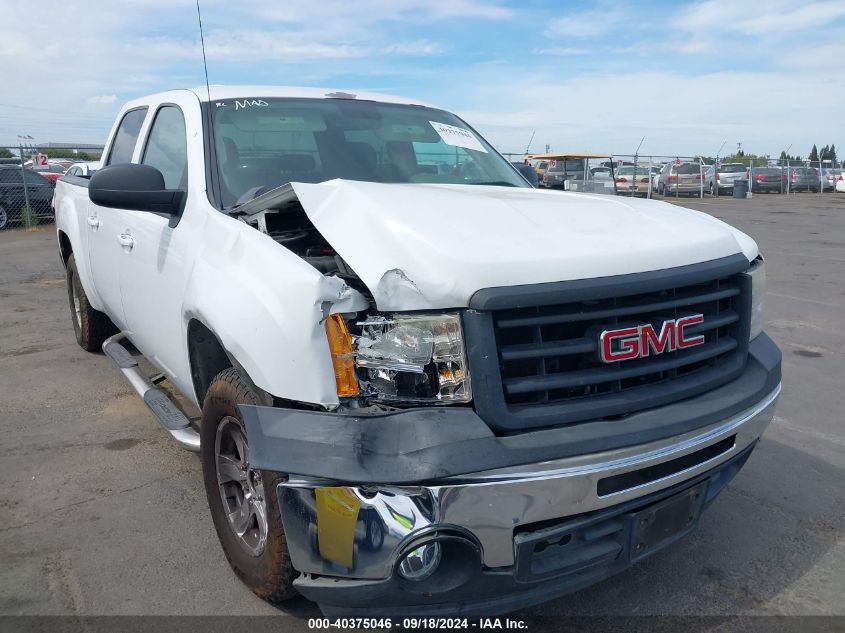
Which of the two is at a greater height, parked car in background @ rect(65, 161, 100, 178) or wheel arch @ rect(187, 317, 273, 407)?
parked car in background @ rect(65, 161, 100, 178)

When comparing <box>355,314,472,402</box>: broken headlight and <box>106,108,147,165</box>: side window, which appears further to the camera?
<box>106,108,147,165</box>: side window

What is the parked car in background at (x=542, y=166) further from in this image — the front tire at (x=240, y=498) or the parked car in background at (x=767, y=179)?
the front tire at (x=240, y=498)

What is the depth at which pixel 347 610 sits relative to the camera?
2215 mm

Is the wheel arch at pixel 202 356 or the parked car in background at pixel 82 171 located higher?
the parked car in background at pixel 82 171

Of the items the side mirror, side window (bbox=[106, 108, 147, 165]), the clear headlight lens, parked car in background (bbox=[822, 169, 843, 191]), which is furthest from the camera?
parked car in background (bbox=[822, 169, 843, 191])

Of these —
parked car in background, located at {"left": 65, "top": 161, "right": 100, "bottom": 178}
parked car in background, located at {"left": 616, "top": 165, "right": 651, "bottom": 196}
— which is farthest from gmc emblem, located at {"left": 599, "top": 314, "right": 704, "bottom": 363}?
parked car in background, located at {"left": 616, "top": 165, "right": 651, "bottom": 196}

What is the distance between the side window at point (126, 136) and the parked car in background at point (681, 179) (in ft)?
92.1

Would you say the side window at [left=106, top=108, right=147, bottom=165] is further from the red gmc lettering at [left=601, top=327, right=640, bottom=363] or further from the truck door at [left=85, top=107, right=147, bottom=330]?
the red gmc lettering at [left=601, top=327, right=640, bottom=363]

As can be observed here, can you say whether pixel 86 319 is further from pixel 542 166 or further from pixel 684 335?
pixel 542 166

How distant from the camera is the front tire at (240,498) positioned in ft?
7.96

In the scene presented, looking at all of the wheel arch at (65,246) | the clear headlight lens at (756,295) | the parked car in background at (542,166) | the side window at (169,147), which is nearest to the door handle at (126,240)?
the side window at (169,147)

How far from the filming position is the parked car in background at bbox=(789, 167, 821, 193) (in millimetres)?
35531

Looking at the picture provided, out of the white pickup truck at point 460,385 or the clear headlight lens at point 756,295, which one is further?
the clear headlight lens at point 756,295

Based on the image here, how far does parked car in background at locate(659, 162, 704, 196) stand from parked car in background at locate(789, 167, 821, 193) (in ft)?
24.0
